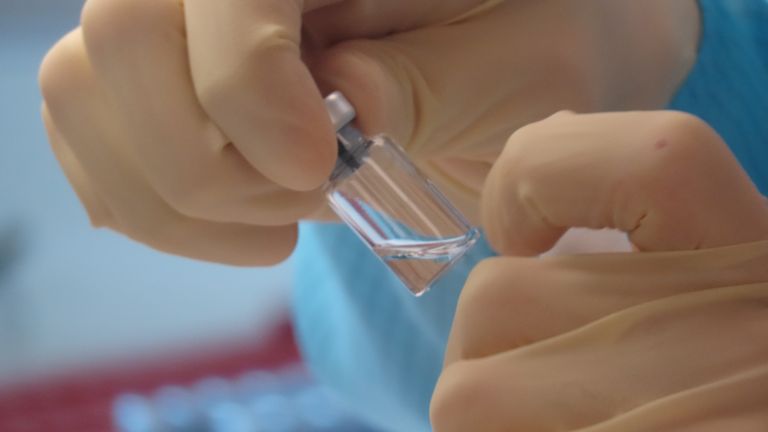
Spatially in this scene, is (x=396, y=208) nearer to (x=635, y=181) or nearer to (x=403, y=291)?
(x=635, y=181)

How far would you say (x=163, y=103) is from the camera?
1.67ft

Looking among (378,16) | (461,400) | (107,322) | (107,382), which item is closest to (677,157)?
(461,400)

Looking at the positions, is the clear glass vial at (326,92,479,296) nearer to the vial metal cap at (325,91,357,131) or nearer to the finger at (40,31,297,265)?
the vial metal cap at (325,91,357,131)

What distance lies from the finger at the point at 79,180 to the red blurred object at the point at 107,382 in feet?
3.94

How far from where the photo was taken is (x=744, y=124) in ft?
2.25

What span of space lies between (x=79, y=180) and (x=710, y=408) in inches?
16.6

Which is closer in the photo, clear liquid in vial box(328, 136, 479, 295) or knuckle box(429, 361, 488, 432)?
knuckle box(429, 361, 488, 432)

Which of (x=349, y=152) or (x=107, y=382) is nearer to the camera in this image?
(x=349, y=152)

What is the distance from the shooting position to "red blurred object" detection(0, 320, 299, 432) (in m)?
1.75

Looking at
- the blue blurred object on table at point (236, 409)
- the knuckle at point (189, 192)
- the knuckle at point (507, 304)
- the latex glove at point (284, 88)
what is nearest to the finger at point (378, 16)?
the latex glove at point (284, 88)

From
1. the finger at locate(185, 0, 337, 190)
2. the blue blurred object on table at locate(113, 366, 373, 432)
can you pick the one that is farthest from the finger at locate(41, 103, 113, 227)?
the blue blurred object on table at locate(113, 366, 373, 432)

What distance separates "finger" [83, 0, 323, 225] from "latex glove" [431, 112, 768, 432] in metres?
0.19

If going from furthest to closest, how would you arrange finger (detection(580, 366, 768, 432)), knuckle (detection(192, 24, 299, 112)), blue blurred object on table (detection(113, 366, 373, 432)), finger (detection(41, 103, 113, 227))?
blue blurred object on table (detection(113, 366, 373, 432)) → finger (detection(41, 103, 113, 227)) → knuckle (detection(192, 24, 299, 112)) → finger (detection(580, 366, 768, 432))

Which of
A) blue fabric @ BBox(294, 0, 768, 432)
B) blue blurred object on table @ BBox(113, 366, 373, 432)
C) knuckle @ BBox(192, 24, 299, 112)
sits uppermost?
knuckle @ BBox(192, 24, 299, 112)
